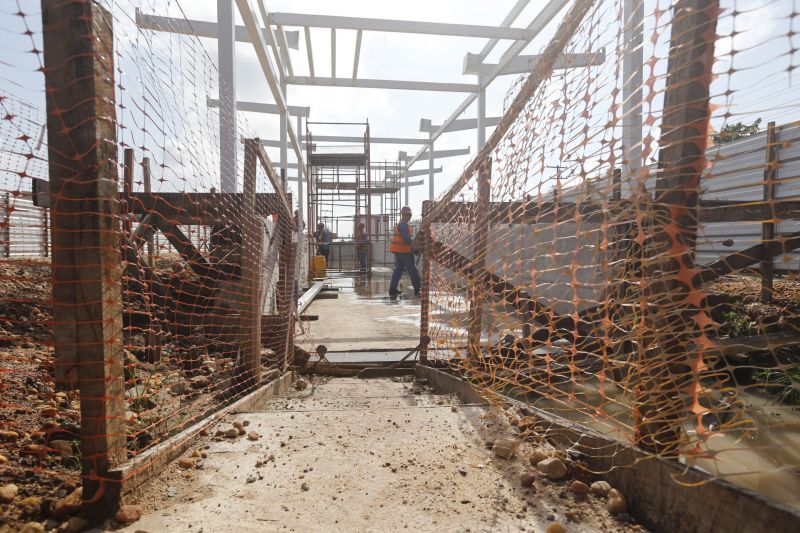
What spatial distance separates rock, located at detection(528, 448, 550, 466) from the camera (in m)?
1.90

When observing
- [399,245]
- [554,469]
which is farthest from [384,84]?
[554,469]

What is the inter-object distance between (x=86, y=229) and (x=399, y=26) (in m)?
7.61

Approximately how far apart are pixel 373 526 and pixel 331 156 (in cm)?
1236

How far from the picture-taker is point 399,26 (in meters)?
7.87

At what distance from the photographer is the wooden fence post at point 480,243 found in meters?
3.24

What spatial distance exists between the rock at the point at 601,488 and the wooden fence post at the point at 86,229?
1770mm

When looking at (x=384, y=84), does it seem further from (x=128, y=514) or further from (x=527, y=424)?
(x=128, y=514)

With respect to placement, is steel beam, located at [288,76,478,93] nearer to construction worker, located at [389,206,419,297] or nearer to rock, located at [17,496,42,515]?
construction worker, located at [389,206,419,297]

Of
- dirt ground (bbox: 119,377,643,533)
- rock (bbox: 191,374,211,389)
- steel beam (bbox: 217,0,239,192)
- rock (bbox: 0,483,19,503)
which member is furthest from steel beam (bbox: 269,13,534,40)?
rock (bbox: 0,483,19,503)

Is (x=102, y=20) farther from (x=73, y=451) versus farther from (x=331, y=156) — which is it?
(x=331, y=156)

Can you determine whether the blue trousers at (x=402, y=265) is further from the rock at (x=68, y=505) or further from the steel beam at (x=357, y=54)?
the rock at (x=68, y=505)

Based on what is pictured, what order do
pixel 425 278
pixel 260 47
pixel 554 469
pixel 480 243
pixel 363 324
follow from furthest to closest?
pixel 260 47
pixel 363 324
pixel 425 278
pixel 480 243
pixel 554 469

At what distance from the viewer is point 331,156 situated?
13023mm

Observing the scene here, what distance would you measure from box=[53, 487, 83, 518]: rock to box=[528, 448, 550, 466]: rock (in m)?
1.75
